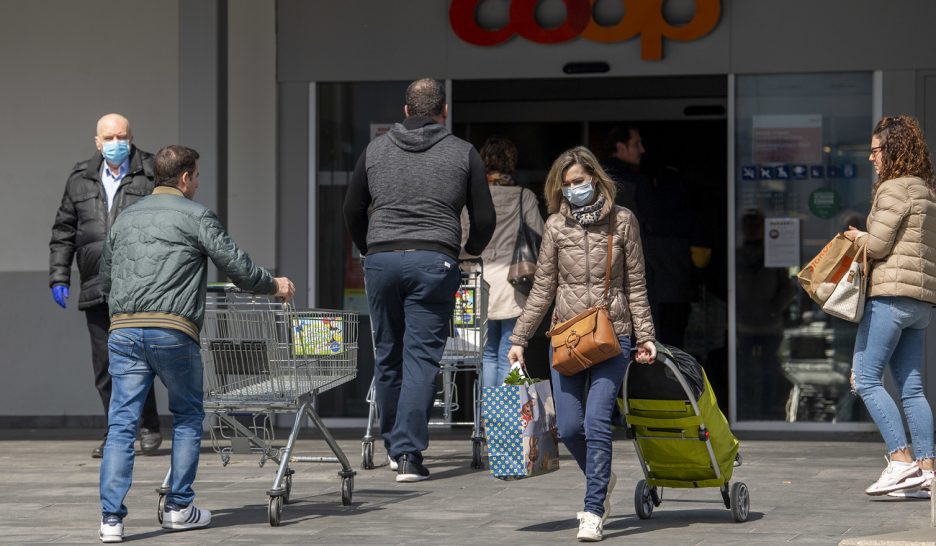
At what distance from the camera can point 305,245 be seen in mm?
11992

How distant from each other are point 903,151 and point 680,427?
2.11 metres

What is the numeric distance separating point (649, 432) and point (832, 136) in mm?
5186

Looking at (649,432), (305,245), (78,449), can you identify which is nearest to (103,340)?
(78,449)

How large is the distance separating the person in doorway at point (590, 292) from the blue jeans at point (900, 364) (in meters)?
1.73

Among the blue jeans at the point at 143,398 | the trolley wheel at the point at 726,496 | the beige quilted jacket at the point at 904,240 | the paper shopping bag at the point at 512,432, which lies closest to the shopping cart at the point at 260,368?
the blue jeans at the point at 143,398

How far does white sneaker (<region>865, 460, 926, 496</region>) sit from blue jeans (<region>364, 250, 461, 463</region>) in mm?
2332

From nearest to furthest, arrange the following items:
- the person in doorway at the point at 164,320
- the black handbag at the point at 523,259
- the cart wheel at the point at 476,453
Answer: the person in doorway at the point at 164,320 → the cart wheel at the point at 476,453 → the black handbag at the point at 523,259

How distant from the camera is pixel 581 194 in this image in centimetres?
673

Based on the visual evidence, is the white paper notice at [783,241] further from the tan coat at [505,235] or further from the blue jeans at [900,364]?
the blue jeans at [900,364]

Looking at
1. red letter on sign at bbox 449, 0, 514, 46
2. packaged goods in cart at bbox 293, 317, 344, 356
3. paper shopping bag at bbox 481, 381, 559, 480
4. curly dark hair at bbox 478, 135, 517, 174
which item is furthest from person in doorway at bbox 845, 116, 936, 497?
red letter on sign at bbox 449, 0, 514, 46

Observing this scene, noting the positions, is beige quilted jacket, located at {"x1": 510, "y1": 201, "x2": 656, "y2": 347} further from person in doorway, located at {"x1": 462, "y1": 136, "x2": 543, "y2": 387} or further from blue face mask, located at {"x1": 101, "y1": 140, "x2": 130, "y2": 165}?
blue face mask, located at {"x1": 101, "y1": 140, "x2": 130, "y2": 165}

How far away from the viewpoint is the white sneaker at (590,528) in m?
6.51

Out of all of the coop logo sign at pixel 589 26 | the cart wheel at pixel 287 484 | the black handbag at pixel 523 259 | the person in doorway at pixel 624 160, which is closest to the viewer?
the cart wheel at pixel 287 484

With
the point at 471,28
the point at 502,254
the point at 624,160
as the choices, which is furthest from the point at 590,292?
the point at 471,28
